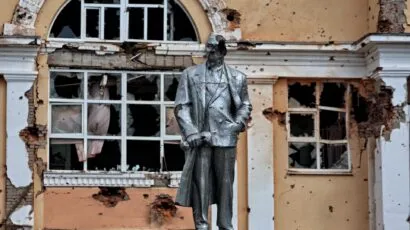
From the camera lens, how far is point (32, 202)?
50.2 feet

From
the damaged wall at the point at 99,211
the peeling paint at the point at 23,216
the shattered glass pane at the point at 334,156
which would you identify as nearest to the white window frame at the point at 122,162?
the damaged wall at the point at 99,211

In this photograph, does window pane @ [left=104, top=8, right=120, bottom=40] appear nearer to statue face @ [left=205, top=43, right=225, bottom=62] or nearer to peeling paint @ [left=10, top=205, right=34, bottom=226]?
peeling paint @ [left=10, top=205, right=34, bottom=226]

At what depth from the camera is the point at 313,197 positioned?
15.8 m

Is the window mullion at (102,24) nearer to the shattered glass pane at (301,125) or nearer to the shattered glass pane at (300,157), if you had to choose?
the shattered glass pane at (301,125)

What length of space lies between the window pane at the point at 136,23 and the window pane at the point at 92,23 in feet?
1.47

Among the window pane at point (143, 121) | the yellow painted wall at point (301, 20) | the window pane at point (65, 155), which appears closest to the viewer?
the window pane at point (65, 155)

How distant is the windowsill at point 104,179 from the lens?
50.5ft

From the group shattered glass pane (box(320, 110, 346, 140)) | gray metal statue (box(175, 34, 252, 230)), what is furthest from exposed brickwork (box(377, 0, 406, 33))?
gray metal statue (box(175, 34, 252, 230))

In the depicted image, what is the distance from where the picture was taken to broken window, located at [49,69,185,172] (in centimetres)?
1559

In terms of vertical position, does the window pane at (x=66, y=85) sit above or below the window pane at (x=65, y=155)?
above

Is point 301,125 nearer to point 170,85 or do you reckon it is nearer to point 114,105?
point 170,85

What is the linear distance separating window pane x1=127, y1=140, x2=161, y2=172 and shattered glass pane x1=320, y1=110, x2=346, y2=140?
94.2 inches

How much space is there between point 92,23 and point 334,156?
12.9 ft

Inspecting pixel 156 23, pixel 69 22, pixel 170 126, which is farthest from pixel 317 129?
pixel 69 22
